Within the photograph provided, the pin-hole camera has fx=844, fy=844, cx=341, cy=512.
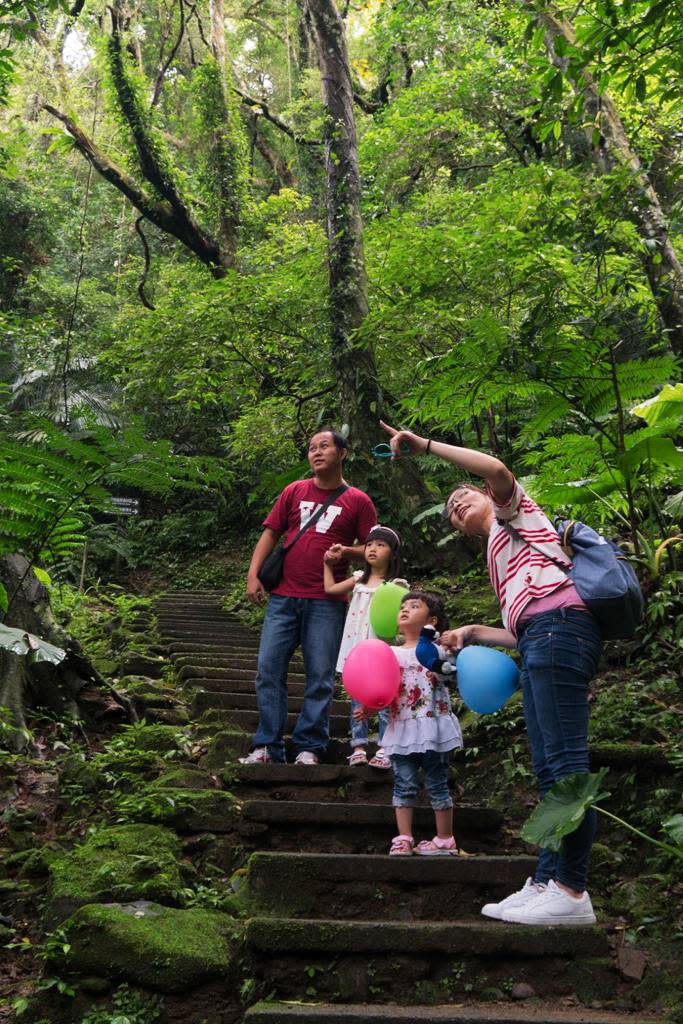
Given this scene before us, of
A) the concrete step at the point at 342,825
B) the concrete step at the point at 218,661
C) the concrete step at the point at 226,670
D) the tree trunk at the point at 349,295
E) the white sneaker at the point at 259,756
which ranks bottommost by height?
the concrete step at the point at 342,825

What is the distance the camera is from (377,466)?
919 cm

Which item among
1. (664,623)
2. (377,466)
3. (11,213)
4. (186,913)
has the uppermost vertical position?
(11,213)

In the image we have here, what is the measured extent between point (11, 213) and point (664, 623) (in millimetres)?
18276

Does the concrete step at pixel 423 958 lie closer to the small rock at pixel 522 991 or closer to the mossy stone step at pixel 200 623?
the small rock at pixel 522 991

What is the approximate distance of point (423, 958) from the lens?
292cm

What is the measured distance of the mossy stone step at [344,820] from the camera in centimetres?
389

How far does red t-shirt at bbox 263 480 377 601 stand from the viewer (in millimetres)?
4629

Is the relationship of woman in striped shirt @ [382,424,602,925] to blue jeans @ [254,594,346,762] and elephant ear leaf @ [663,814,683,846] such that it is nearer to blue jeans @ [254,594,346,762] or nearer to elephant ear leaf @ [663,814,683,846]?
elephant ear leaf @ [663,814,683,846]

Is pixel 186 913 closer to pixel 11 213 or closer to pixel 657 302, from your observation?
pixel 657 302

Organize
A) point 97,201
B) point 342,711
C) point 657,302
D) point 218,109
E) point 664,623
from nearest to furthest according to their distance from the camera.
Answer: point 664,623
point 657,302
point 342,711
point 218,109
point 97,201

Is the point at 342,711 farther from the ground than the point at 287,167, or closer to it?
closer to it

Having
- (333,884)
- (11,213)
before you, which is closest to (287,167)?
(11,213)

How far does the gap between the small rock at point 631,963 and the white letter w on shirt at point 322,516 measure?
248 cm

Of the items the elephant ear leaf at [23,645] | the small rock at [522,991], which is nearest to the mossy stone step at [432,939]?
the small rock at [522,991]
